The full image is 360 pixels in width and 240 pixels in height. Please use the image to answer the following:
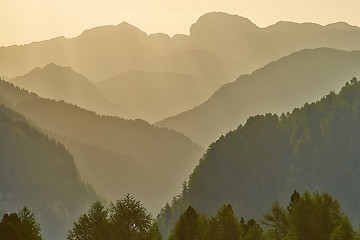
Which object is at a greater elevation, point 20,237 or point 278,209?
point 278,209

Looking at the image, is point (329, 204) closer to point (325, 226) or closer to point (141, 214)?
point (325, 226)

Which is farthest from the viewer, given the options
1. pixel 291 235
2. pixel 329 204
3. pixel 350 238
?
pixel 329 204

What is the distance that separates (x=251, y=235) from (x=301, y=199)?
7397 mm

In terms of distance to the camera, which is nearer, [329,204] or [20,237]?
[20,237]

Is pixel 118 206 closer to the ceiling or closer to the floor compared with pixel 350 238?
closer to the ceiling

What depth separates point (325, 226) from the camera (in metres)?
81.8

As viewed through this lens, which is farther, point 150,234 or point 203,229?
point 203,229

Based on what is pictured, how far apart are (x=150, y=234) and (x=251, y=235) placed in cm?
1227

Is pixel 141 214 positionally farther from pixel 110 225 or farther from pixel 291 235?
pixel 291 235

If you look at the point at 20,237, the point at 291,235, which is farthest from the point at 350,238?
the point at 20,237

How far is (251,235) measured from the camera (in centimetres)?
8344

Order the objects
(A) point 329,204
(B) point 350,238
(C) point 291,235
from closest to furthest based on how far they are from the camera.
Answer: (B) point 350,238, (C) point 291,235, (A) point 329,204

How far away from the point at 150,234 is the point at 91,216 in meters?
7.65

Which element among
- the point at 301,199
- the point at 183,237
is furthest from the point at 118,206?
the point at 301,199
